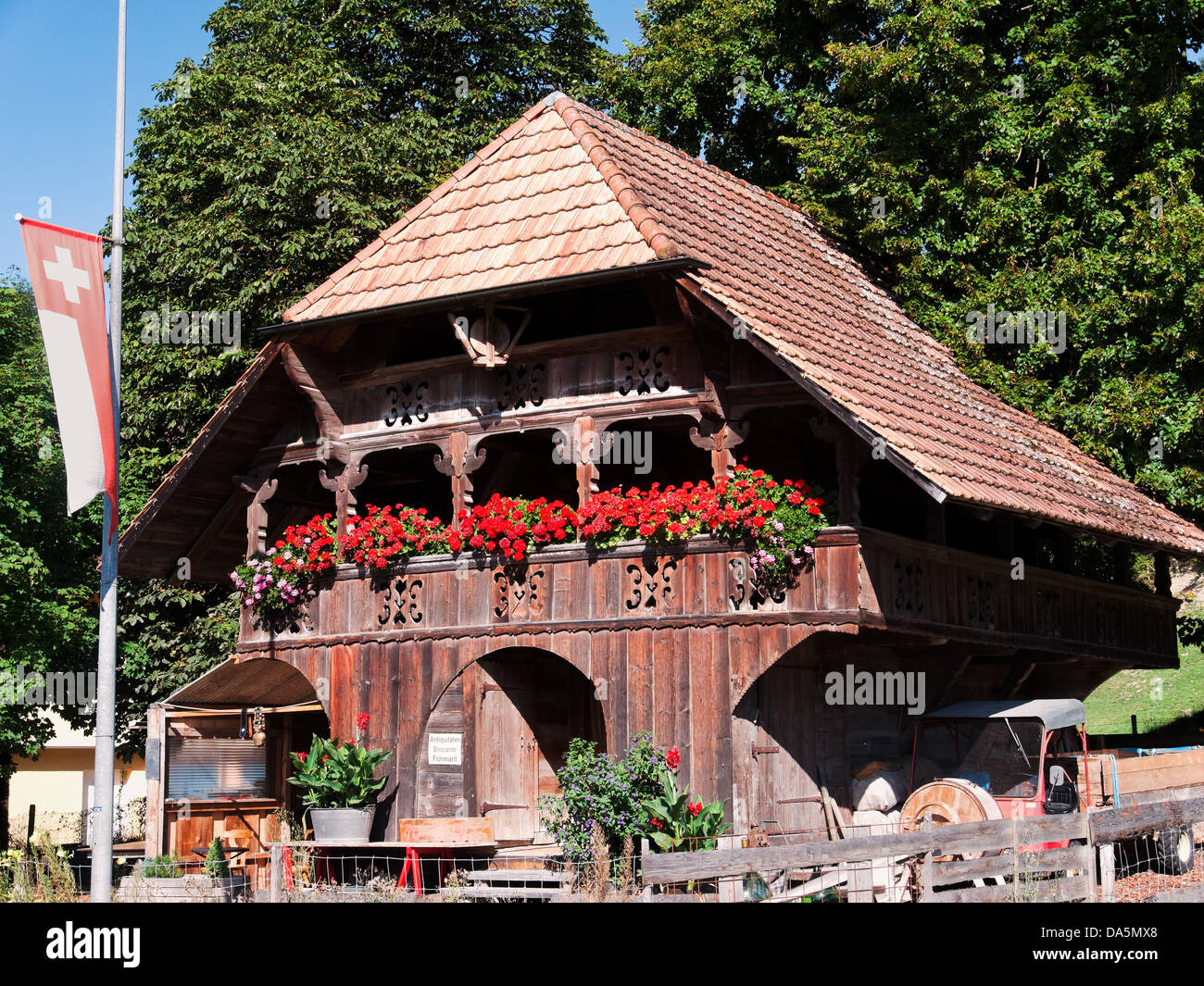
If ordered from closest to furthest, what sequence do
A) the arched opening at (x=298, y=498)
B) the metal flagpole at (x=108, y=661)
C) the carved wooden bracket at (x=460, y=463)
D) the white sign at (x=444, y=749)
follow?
the metal flagpole at (x=108, y=661), the white sign at (x=444, y=749), the carved wooden bracket at (x=460, y=463), the arched opening at (x=298, y=498)

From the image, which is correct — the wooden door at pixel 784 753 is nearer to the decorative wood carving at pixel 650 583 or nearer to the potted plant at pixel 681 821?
the potted plant at pixel 681 821

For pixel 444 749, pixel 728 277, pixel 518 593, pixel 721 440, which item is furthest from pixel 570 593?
pixel 728 277

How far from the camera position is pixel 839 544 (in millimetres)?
15945

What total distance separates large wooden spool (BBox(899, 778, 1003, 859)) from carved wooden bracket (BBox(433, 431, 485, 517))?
19.7 ft

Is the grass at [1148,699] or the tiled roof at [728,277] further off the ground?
the tiled roof at [728,277]

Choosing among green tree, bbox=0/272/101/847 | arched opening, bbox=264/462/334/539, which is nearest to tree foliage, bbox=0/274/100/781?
green tree, bbox=0/272/101/847

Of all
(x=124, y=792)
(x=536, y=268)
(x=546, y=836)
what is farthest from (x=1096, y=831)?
(x=124, y=792)

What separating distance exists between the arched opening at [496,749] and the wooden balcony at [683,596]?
0.75 meters

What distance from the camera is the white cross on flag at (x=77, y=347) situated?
1300cm

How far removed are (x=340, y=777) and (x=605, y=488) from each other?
5.70 metres

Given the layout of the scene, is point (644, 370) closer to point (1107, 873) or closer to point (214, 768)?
point (1107, 873)

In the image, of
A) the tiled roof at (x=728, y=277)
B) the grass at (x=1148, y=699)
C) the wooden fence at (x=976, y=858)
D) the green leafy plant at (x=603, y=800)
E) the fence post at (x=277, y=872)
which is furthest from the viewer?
the grass at (x=1148, y=699)

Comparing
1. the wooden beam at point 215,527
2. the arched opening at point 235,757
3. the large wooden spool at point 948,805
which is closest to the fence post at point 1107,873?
the large wooden spool at point 948,805
